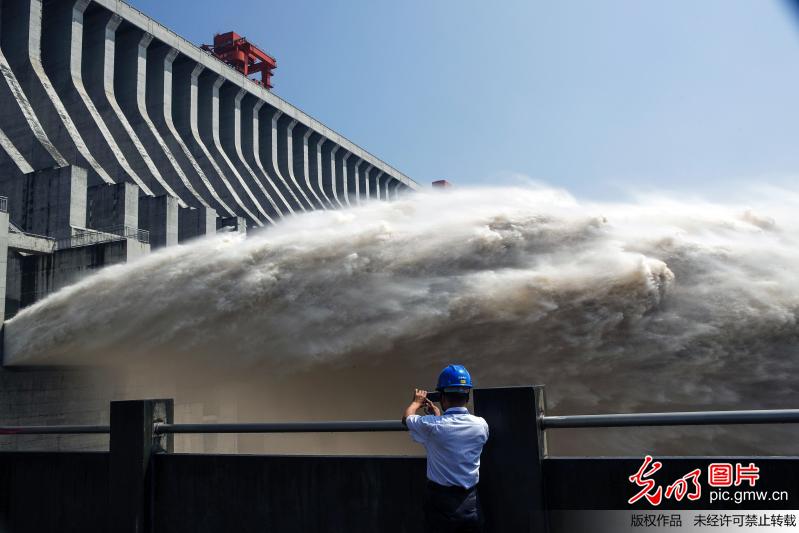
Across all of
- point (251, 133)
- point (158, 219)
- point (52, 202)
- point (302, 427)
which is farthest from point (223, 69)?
point (302, 427)

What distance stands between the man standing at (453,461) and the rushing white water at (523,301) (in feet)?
18.1

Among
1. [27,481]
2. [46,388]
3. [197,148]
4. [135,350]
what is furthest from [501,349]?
[197,148]

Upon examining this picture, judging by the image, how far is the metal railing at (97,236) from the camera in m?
25.4

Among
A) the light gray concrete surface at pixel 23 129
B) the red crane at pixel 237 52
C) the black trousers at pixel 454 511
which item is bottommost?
the black trousers at pixel 454 511

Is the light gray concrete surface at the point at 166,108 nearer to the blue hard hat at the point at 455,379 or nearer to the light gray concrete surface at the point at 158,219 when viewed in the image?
the light gray concrete surface at the point at 158,219

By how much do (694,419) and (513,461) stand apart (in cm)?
158

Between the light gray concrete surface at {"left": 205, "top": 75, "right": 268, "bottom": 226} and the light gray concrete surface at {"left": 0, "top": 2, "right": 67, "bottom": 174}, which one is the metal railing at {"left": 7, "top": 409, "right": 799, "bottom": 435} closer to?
the light gray concrete surface at {"left": 0, "top": 2, "right": 67, "bottom": 174}

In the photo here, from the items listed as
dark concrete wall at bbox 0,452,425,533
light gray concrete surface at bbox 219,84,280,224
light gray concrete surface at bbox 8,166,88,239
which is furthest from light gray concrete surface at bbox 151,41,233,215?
dark concrete wall at bbox 0,452,425,533

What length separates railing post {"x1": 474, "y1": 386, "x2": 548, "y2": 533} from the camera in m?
5.59

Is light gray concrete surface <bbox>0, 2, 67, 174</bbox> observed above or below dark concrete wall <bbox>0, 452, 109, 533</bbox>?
above

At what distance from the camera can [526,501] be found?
5.60m

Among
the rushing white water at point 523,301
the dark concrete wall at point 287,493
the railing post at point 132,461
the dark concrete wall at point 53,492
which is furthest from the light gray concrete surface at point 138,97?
the dark concrete wall at point 287,493

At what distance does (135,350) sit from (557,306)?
966cm

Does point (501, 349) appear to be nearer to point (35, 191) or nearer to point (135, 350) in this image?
point (135, 350)
